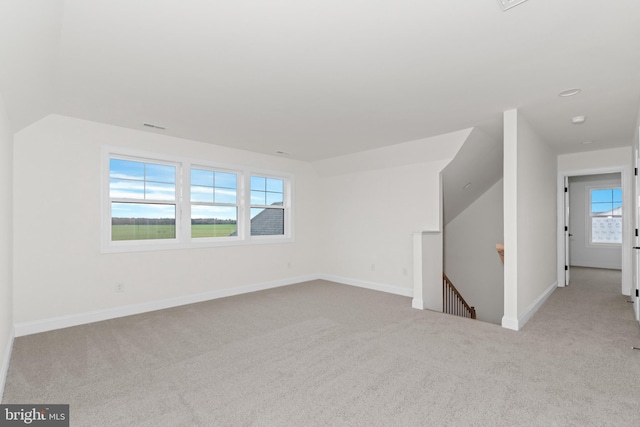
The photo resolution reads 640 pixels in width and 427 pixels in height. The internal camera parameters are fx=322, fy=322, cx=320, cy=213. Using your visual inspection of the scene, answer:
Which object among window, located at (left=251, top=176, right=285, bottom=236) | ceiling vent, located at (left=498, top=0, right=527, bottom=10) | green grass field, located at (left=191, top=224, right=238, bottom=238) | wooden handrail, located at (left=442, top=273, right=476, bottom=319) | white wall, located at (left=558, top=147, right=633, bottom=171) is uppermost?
ceiling vent, located at (left=498, top=0, right=527, bottom=10)

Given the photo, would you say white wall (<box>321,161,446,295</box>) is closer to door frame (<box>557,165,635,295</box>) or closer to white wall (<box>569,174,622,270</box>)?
door frame (<box>557,165,635,295</box>)

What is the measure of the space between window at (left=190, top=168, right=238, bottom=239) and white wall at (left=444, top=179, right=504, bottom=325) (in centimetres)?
454

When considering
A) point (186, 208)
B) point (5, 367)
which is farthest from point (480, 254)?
point (5, 367)

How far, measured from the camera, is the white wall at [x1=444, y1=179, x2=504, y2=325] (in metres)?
6.40

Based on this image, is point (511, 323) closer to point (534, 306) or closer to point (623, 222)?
point (534, 306)

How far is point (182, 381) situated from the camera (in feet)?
7.80

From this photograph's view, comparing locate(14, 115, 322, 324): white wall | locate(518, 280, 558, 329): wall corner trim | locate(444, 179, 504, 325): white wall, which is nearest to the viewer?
locate(14, 115, 322, 324): white wall

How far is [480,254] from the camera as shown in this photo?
21.6ft

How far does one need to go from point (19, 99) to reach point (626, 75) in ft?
15.9

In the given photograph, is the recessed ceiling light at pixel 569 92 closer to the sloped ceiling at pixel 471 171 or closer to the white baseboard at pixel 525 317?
the sloped ceiling at pixel 471 171

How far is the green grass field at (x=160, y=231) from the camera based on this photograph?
13.5 ft

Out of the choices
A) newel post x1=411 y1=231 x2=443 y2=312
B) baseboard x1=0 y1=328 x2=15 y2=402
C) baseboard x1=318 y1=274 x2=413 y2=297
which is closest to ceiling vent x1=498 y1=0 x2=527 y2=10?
newel post x1=411 y1=231 x2=443 y2=312

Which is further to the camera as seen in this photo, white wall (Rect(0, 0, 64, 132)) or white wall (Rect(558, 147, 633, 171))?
white wall (Rect(558, 147, 633, 171))

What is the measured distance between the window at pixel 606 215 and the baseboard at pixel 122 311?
787cm
